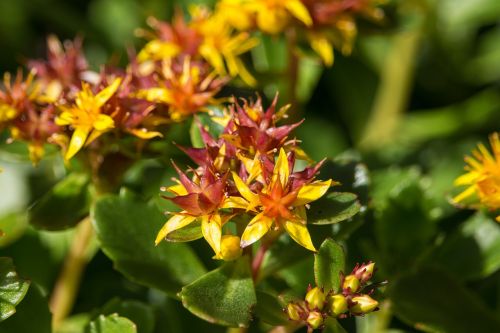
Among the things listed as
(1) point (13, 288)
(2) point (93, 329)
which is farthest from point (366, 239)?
(1) point (13, 288)

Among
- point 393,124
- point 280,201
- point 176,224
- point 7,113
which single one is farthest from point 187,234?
point 393,124

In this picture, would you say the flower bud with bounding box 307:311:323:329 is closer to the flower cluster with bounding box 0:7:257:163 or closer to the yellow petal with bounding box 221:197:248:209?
the yellow petal with bounding box 221:197:248:209

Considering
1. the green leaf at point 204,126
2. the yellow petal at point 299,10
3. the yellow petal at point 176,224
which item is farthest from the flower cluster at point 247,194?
the yellow petal at point 299,10

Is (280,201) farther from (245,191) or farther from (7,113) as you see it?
(7,113)

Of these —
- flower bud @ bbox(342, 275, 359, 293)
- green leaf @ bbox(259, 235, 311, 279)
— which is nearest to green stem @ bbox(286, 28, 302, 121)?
green leaf @ bbox(259, 235, 311, 279)

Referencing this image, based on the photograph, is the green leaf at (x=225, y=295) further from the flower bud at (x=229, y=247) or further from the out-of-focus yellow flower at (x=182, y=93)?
the out-of-focus yellow flower at (x=182, y=93)

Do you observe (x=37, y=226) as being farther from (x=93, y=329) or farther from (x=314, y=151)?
(x=314, y=151)
